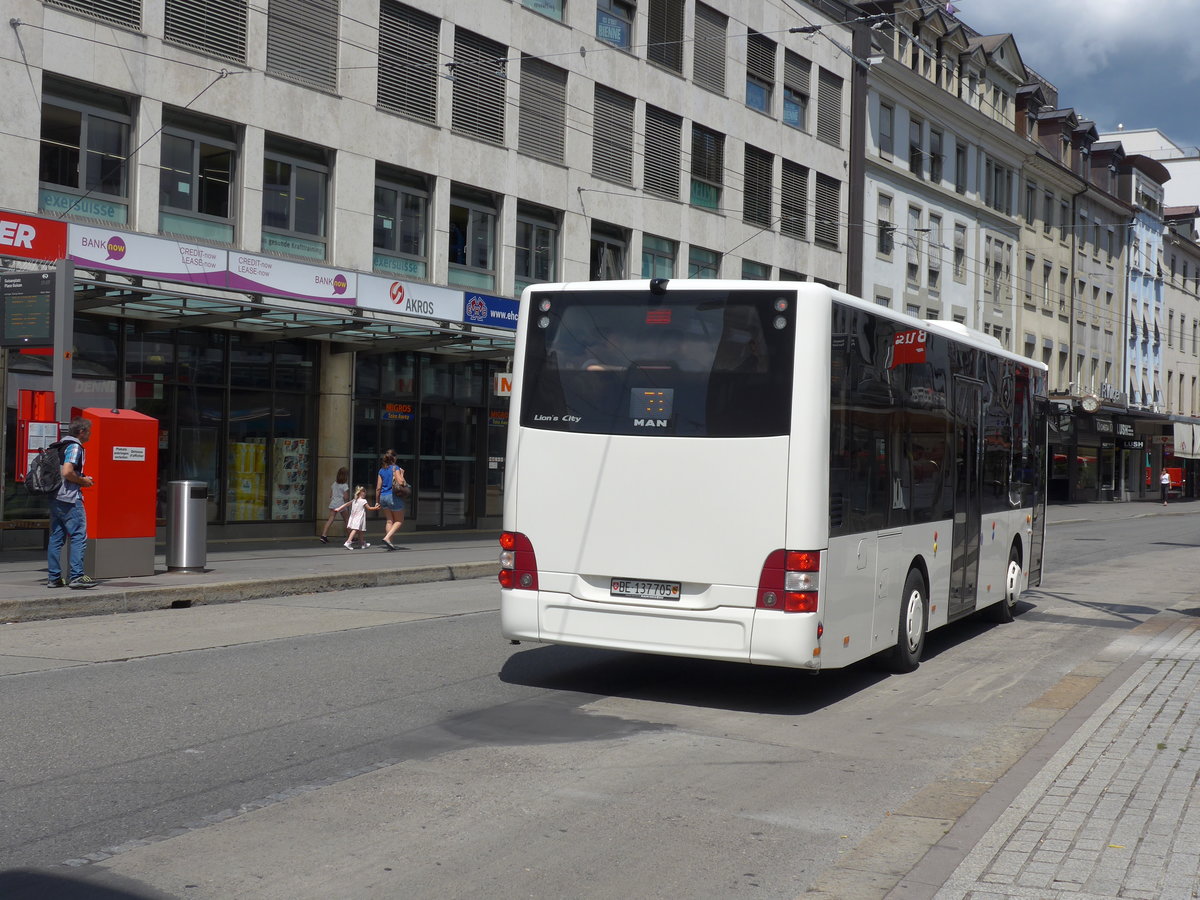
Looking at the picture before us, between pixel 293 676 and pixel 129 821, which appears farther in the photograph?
pixel 293 676

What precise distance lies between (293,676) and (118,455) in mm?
6706

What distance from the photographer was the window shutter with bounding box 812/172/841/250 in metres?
38.2

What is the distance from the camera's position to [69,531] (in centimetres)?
1426

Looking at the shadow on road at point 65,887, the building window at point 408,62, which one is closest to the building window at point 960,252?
the building window at point 408,62

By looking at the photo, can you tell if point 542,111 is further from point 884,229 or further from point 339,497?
point 884,229

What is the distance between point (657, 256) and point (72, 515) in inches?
772

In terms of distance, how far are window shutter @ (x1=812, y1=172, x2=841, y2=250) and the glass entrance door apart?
1461 centimetres

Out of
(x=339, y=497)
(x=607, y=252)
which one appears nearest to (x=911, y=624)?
(x=339, y=497)

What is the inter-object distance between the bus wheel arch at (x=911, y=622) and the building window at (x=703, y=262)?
22.5m

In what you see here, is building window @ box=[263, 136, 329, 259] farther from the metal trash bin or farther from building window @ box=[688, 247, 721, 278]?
building window @ box=[688, 247, 721, 278]

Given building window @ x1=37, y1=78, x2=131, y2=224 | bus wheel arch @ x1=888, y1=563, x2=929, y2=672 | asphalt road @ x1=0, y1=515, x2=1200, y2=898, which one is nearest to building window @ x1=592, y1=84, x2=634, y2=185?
building window @ x1=37, y1=78, x2=131, y2=224

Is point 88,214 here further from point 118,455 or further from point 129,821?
point 129,821

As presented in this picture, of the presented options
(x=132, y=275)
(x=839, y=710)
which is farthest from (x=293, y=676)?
(x=132, y=275)

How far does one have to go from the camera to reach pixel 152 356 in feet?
68.8
